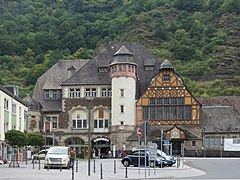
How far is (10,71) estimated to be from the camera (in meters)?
147

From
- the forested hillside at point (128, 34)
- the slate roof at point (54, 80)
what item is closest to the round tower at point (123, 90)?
the slate roof at point (54, 80)

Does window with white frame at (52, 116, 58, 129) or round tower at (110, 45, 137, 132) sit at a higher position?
round tower at (110, 45, 137, 132)

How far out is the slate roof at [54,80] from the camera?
83.8 metres

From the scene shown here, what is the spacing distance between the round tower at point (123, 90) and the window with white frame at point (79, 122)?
16.4 feet

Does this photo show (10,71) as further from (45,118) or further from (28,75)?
(45,118)

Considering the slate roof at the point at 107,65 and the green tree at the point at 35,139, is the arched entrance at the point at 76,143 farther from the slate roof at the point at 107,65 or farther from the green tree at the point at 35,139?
the green tree at the point at 35,139

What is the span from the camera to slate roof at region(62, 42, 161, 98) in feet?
264

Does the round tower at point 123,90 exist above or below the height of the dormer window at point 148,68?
below

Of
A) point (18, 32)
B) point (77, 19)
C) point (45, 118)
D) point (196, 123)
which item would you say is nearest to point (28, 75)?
point (18, 32)

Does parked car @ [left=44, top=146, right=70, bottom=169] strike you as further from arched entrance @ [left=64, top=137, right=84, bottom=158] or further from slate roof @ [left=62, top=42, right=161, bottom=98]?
arched entrance @ [left=64, top=137, right=84, bottom=158]

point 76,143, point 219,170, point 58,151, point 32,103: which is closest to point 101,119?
point 76,143

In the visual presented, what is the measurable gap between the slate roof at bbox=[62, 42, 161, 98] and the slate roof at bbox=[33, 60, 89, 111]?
5138 millimetres

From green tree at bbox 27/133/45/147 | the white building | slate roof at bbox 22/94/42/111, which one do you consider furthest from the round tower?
green tree at bbox 27/133/45/147

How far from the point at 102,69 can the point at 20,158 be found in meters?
27.3
